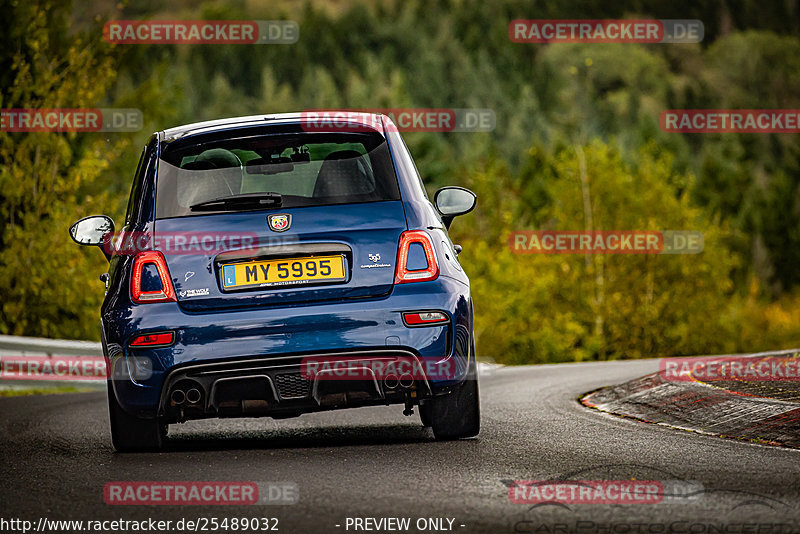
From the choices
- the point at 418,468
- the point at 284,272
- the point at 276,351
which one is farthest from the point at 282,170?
the point at 418,468

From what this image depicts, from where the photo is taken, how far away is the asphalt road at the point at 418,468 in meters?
4.82

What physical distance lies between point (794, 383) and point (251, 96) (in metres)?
164

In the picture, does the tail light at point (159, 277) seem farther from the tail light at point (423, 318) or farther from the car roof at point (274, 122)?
the tail light at point (423, 318)

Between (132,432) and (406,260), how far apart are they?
1884 millimetres

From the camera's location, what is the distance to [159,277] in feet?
21.9

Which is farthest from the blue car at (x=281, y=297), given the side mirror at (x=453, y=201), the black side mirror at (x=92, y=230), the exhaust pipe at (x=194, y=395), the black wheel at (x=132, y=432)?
the black side mirror at (x=92, y=230)

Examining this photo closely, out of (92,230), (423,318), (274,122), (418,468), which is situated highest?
(274,122)

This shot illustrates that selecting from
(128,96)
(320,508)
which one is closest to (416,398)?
(320,508)

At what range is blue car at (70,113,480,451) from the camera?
6539mm

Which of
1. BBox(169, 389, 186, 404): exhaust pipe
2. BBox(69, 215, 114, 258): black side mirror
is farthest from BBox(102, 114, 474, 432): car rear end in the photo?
A: BBox(69, 215, 114, 258): black side mirror

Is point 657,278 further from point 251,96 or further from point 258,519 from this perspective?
point 251,96

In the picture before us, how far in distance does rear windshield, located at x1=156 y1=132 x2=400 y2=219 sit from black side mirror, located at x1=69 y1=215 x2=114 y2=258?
32.3 inches

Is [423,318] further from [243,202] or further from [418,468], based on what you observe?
[243,202]

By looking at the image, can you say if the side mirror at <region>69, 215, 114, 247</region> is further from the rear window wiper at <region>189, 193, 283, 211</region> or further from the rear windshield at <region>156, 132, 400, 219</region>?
the rear window wiper at <region>189, 193, 283, 211</region>
